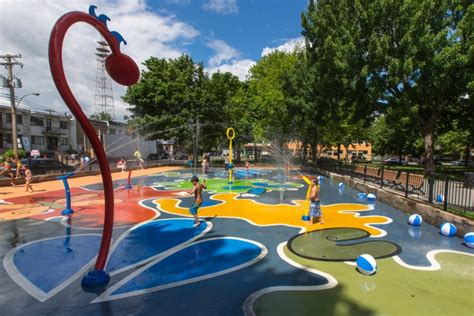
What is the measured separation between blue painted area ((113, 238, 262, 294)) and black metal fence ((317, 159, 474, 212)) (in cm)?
633

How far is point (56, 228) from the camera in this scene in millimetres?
8797

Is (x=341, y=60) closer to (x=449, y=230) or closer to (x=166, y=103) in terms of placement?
(x=449, y=230)

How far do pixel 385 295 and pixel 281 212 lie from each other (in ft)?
20.4

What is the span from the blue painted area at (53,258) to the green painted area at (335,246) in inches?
196

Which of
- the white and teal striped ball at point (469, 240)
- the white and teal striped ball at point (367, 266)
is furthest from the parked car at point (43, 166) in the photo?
the white and teal striped ball at point (469, 240)

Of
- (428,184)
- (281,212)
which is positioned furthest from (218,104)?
(428,184)

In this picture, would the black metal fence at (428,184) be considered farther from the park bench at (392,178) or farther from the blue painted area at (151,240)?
the blue painted area at (151,240)

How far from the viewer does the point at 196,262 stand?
607cm

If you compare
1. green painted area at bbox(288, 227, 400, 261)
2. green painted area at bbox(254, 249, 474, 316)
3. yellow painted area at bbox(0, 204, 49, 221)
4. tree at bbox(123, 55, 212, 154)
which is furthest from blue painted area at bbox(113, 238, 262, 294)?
tree at bbox(123, 55, 212, 154)

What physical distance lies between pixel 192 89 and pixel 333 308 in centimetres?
3214

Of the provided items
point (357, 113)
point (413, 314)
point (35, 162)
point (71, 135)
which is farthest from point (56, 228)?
point (71, 135)

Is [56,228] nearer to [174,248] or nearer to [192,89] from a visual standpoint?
[174,248]

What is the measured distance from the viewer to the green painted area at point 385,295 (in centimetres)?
426

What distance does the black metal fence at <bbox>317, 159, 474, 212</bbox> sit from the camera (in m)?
8.71
